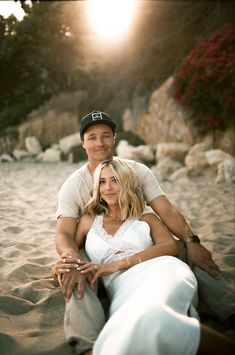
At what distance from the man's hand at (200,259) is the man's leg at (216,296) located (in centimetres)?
6

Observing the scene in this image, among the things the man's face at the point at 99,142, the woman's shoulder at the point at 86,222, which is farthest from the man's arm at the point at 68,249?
the man's face at the point at 99,142

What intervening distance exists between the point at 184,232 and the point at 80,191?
3.14 feet

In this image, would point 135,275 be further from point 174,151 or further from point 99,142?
point 174,151

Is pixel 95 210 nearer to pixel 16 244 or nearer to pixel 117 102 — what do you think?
pixel 16 244

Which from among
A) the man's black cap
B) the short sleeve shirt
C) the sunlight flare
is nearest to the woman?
the short sleeve shirt

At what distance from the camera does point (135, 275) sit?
2.20 m

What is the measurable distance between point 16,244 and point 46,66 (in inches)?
478

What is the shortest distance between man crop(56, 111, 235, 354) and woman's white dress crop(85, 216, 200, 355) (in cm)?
21

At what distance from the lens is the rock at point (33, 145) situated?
12906 mm

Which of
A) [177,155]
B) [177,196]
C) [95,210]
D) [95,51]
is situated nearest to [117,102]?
[95,51]

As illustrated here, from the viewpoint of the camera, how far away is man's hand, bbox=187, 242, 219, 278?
2498mm

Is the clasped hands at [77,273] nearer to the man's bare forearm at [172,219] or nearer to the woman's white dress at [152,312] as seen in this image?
the woman's white dress at [152,312]

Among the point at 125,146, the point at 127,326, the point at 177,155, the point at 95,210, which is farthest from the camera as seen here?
the point at 125,146

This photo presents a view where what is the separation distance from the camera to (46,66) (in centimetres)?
1454
